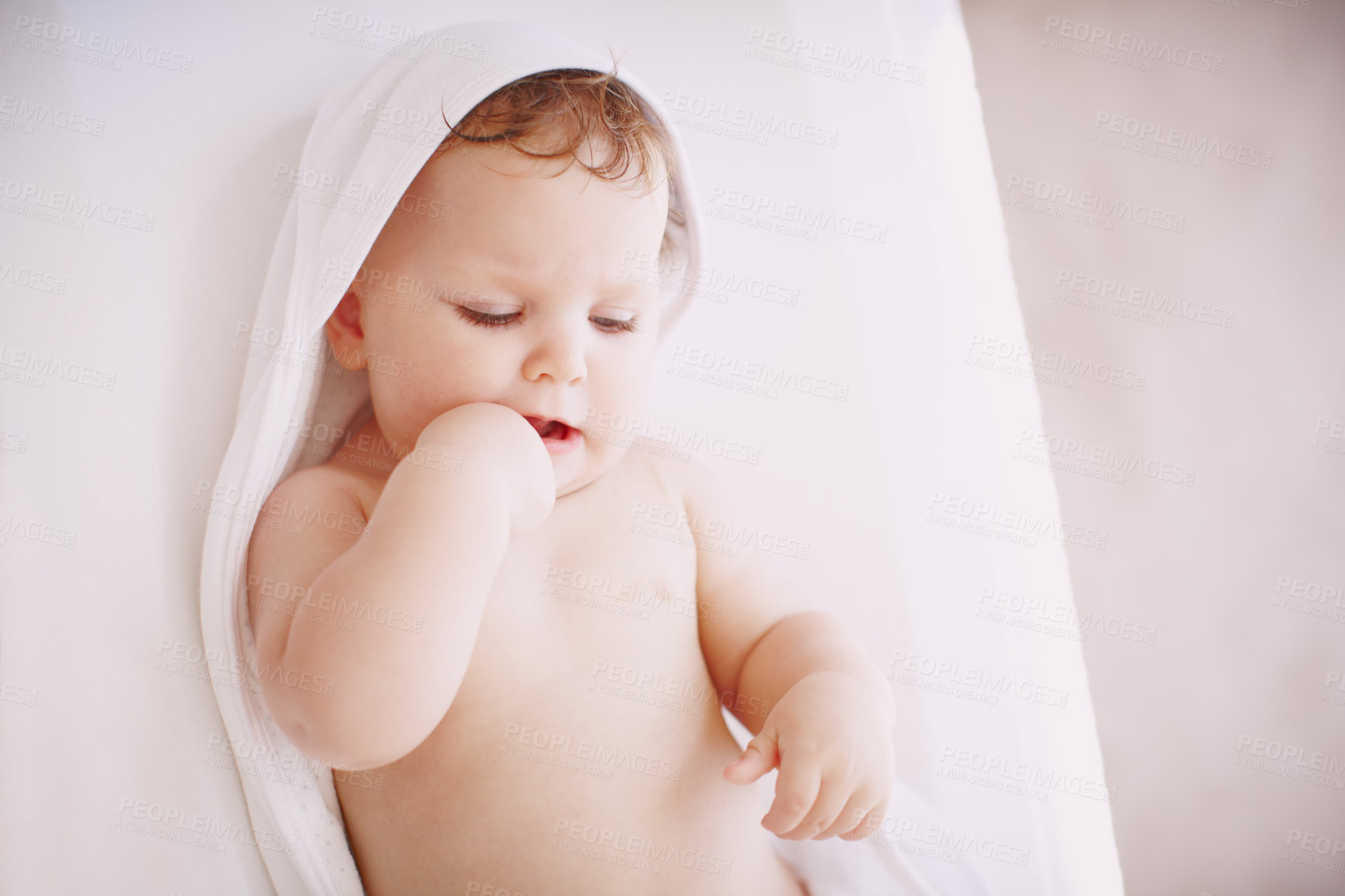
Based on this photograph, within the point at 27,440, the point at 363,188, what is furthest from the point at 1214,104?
the point at 27,440

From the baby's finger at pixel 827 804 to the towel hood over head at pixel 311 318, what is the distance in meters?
0.43

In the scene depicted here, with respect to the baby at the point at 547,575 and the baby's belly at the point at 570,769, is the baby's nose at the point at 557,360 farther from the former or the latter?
the baby's belly at the point at 570,769

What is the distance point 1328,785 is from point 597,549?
1.36 metres

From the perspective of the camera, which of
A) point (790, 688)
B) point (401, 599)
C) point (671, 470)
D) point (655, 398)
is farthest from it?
point (655, 398)

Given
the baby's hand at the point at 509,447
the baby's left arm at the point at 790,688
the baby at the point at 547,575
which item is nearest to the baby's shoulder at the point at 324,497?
the baby at the point at 547,575

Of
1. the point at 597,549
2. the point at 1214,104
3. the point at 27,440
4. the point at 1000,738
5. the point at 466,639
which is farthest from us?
the point at 1214,104

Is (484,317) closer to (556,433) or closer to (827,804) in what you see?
(556,433)

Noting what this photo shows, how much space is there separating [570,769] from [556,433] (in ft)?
1.02

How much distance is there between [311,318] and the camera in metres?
0.75

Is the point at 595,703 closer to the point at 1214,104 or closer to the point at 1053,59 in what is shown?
the point at 1053,59

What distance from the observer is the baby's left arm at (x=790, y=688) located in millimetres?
708

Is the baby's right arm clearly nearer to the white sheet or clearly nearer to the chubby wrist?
the white sheet

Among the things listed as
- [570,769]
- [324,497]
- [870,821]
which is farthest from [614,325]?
[870,821]

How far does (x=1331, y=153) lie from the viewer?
1.46 meters
